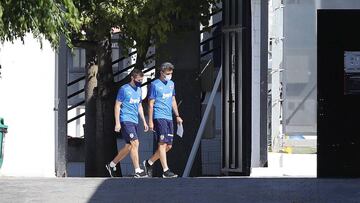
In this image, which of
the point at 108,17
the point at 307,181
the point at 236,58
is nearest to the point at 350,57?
the point at 307,181

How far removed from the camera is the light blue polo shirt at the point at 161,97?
40.1 ft

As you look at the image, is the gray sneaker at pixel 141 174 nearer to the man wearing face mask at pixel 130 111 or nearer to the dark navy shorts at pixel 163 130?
the man wearing face mask at pixel 130 111

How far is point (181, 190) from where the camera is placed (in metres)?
9.87

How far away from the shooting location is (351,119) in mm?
10594

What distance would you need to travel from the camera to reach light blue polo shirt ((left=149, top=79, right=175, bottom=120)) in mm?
12234

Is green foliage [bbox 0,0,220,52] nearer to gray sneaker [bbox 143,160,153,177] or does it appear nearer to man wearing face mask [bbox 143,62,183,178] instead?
man wearing face mask [bbox 143,62,183,178]

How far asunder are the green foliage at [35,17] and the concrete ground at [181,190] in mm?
2900

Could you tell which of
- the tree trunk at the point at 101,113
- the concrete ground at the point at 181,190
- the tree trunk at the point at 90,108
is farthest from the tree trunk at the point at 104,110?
the concrete ground at the point at 181,190

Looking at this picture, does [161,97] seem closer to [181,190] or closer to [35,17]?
[181,190]

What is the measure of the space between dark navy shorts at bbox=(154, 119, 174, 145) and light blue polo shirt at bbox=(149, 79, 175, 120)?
0.27 ft

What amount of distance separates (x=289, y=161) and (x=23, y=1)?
10.2 meters

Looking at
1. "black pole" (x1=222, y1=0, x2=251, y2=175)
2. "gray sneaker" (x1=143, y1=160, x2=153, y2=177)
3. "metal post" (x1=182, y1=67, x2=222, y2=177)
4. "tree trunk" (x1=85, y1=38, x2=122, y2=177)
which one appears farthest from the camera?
"tree trunk" (x1=85, y1=38, x2=122, y2=177)

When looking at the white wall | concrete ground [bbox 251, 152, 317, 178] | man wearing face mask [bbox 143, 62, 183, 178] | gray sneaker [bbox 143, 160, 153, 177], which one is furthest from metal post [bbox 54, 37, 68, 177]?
concrete ground [bbox 251, 152, 317, 178]

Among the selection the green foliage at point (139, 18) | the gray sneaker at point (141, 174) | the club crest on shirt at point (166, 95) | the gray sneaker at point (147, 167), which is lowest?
the gray sneaker at point (141, 174)
